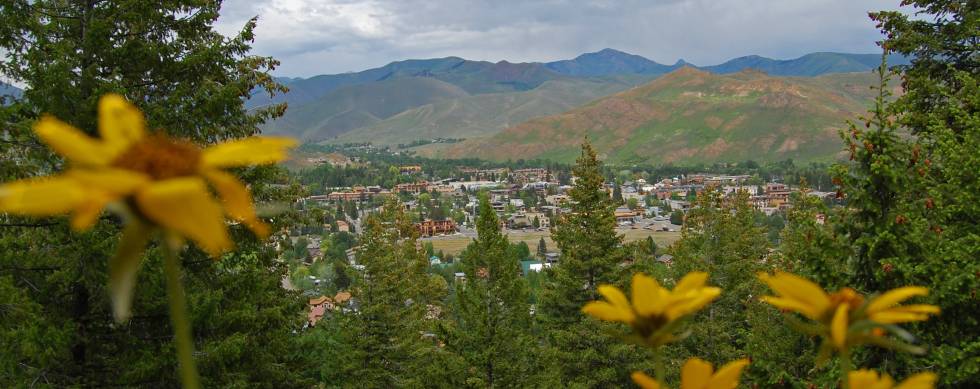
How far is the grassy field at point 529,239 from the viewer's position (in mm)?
79750

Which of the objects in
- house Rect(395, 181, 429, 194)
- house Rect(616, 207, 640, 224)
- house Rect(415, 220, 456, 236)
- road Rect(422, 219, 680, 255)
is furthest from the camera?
house Rect(395, 181, 429, 194)

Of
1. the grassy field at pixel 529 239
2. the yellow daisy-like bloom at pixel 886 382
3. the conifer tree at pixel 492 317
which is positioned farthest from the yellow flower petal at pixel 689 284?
the grassy field at pixel 529 239

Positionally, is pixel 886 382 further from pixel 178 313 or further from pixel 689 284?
pixel 178 313

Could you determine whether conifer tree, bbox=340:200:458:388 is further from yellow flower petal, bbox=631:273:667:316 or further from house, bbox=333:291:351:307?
yellow flower petal, bbox=631:273:667:316

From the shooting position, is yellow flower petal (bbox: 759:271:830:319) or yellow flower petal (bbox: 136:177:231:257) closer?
yellow flower petal (bbox: 136:177:231:257)

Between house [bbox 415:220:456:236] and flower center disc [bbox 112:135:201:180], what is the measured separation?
9522 cm

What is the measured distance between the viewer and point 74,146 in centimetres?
70

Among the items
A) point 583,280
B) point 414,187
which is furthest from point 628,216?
point 583,280

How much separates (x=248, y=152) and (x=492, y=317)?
1383 centimetres

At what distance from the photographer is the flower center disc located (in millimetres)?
725

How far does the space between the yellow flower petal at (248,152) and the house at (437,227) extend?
95188 millimetres

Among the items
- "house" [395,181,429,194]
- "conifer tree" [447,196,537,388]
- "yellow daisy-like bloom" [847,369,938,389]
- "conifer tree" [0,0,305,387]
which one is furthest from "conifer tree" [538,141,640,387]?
"house" [395,181,429,194]

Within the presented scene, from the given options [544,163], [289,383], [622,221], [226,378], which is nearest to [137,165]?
[226,378]

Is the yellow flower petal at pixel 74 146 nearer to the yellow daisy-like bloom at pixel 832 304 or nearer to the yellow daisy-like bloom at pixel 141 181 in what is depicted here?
the yellow daisy-like bloom at pixel 141 181
